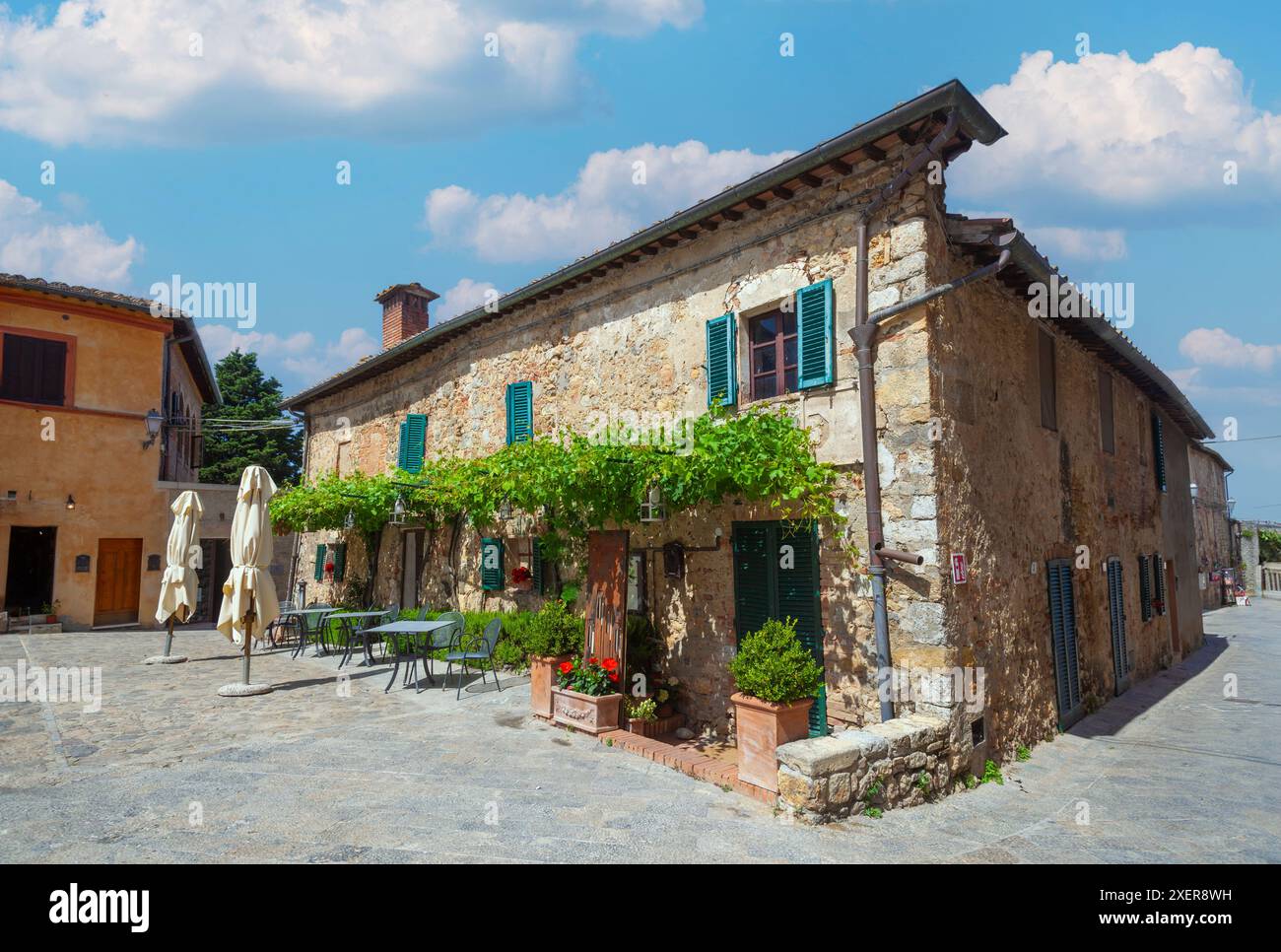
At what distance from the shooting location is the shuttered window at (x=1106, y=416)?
1088cm

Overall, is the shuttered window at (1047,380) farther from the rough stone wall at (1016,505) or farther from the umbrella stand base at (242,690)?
the umbrella stand base at (242,690)

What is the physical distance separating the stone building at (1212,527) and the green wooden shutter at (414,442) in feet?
81.1

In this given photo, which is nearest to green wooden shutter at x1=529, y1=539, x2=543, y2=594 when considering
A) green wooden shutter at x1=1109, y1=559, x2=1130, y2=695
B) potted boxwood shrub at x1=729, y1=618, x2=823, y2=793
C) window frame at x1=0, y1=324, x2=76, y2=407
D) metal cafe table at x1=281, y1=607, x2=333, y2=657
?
metal cafe table at x1=281, y1=607, x2=333, y2=657

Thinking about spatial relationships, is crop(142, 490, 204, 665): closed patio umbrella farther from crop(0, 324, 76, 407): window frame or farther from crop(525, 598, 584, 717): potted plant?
crop(0, 324, 76, 407): window frame

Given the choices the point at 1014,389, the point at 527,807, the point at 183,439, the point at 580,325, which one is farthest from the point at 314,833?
the point at 183,439

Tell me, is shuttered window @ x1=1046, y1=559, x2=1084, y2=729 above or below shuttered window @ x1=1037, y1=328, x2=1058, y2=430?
below

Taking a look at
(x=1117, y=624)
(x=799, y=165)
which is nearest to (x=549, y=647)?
(x=799, y=165)

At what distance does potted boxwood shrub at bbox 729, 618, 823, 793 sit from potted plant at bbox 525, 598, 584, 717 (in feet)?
8.06

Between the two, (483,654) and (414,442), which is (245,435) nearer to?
(414,442)

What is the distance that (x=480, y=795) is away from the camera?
209 inches

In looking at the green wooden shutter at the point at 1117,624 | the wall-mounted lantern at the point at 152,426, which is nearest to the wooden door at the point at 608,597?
the green wooden shutter at the point at 1117,624

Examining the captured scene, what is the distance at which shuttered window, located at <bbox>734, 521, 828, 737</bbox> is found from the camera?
7023mm

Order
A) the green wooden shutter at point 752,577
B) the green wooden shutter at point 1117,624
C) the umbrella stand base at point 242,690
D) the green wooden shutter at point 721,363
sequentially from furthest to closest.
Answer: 1. the green wooden shutter at point 1117,624
2. the umbrella stand base at point 242,690
3. the green wooden shutter at point 721,363
4. the green wooden shutter at point 752,577

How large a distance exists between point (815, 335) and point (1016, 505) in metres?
2.91
